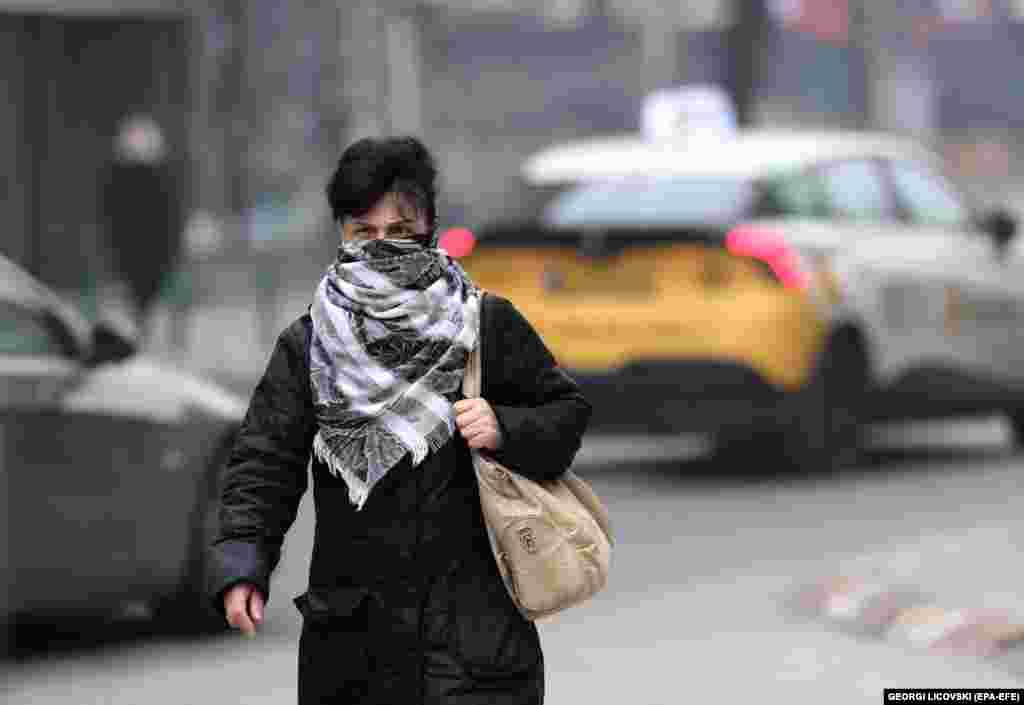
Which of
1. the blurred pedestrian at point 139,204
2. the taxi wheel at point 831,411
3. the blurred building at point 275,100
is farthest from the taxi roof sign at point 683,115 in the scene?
the blurred pedestrian at point 139,204

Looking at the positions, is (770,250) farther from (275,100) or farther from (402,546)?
(402,546)

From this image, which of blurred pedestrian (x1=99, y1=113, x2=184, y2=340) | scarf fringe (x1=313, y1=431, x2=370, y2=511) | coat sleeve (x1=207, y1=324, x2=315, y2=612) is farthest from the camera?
blurred pedestrian (x1=99, y1=113, x2=184, y2=340)

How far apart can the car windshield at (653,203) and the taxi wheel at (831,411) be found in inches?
32.1

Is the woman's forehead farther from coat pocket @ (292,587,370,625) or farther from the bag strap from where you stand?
coat pocket @ (292,587,370,625)

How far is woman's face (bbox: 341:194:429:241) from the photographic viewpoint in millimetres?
4660

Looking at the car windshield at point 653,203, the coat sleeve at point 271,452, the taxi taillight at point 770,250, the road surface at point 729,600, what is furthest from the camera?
the car windshield at point 653,203

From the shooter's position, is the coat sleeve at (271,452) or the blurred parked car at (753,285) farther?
the blurred parked car at (753,285)

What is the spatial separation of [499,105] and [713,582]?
13.0 m

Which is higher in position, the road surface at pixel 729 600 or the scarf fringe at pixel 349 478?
the scarf fringe at pixel 349 478

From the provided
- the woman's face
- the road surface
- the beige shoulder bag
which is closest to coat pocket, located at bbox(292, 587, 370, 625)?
the beige shoulder bag

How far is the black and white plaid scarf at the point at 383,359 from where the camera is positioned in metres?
4.61

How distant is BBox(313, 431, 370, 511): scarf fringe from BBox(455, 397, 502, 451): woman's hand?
0.18 m

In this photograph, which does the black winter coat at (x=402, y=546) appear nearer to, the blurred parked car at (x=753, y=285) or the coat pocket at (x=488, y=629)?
the coat pocket at (x=488, y=629)

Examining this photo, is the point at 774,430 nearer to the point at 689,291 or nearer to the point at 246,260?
the point at 689,291
